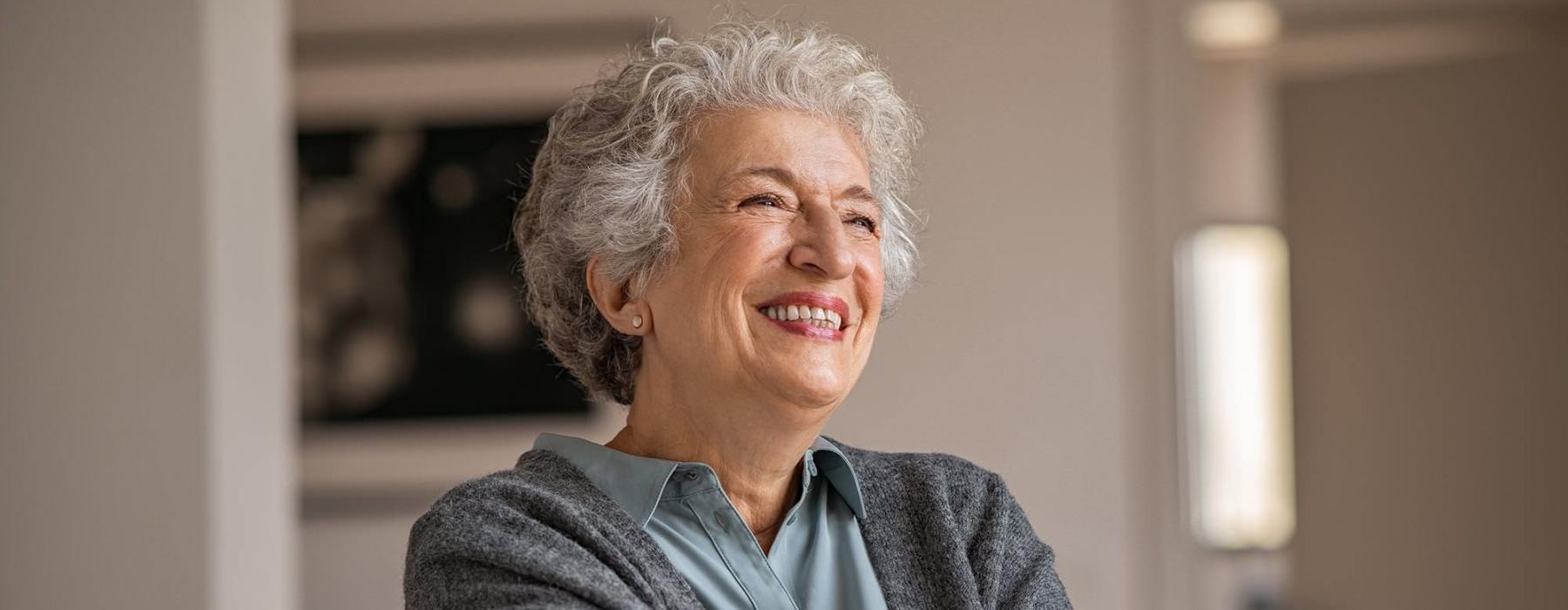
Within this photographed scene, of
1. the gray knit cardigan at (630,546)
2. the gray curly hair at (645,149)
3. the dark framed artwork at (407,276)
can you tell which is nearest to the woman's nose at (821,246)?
the gray curly hair at (645,149)

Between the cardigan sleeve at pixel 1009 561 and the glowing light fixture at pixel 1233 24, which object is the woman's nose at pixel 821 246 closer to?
the cardigan sleeve at pixel 1009 561

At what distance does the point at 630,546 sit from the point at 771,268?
287 mm

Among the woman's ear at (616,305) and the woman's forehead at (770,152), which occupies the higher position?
the woman's forehead at (770,152)

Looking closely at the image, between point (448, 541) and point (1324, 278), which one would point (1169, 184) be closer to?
point (1324, 278)

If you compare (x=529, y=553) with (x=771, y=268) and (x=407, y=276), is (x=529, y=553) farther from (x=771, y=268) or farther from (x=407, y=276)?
(x=407, y=276)

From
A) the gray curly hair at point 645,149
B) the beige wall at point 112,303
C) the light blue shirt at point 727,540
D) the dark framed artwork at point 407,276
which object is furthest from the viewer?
the dark framed artwork at point 407,276

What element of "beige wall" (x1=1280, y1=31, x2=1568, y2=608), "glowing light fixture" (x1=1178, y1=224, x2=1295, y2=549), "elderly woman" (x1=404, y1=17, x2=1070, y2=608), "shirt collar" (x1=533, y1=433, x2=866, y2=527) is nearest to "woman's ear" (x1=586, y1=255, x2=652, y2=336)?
"elderly woman" (x1=404, y1=17, x2=1070, y2=608)

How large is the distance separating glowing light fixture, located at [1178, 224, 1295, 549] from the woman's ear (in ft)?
7.86

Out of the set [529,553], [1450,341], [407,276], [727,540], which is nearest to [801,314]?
[727,540]

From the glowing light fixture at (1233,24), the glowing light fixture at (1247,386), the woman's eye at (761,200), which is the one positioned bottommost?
the glowing light fixture at (1247,386)

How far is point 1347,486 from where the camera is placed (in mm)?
3482

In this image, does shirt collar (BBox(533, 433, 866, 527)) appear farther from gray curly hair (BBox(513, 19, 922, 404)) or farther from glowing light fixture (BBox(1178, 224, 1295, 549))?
glowing light fixture (BBox(1178, 224, 1295, 549))

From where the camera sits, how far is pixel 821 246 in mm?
1352

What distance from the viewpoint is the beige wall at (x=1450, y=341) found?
3.39 meters
